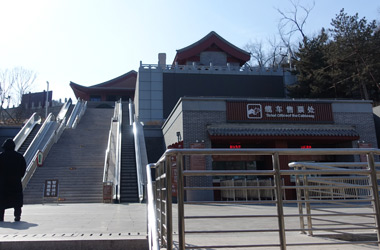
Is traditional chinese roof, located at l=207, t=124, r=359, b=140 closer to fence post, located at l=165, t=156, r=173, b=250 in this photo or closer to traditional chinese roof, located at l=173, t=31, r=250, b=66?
fence post, located at l=165, t=156, r=173, b=250

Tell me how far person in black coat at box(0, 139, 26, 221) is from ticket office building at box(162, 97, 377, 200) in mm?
9678

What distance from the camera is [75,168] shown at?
17.2 metres

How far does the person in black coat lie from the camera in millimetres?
7549

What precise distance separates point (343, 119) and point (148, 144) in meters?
12.3

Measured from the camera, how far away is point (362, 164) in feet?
14.8

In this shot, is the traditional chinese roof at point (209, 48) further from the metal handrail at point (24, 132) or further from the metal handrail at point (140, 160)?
the metal handrail at point (24, 132)

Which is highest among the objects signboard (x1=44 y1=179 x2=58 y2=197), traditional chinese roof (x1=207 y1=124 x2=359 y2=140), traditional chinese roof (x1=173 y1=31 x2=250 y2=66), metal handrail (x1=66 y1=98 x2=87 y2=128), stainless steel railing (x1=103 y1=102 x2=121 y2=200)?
traditional chinese roof (x1=173 y1=31 x2=250 y2=66)

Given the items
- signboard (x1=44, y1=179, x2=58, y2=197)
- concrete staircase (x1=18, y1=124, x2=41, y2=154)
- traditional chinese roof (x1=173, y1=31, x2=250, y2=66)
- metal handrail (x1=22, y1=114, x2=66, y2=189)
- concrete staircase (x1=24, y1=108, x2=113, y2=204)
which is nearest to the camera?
signboard (x1=44, y1=179, x2=58, y2=197)

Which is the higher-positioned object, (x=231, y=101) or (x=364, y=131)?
(x=231, y=101)

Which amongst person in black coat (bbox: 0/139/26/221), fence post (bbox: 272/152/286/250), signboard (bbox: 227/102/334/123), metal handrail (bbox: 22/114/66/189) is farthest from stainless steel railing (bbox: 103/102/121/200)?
fence post (bbox: 272/152/286/250)

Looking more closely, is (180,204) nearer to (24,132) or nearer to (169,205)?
(169,205)

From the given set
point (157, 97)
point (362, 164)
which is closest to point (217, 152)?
point (362, 164)

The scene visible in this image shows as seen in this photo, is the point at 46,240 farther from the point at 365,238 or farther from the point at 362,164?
the point at 365,238

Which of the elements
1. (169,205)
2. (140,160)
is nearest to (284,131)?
(140,160)
